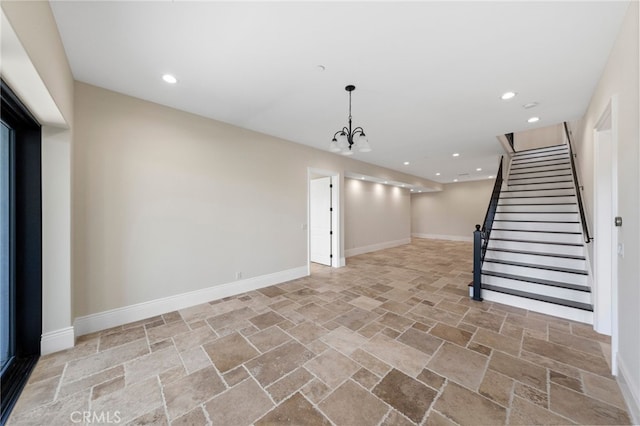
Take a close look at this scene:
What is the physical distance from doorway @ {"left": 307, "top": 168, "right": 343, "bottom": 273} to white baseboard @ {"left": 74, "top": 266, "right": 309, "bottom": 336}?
1779mm

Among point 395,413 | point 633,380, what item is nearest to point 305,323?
point 395,413

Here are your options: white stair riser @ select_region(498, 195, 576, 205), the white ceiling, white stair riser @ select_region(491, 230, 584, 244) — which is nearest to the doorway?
the white ceiling

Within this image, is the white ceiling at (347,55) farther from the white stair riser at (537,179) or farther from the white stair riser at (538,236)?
the white stair riser at (537,179)

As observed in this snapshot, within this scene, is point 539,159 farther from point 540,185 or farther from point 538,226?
point 538,226

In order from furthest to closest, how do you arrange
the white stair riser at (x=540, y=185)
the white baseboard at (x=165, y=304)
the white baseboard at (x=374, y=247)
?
1. the white baseboard at (x=374, y=247)
2. the white stair riser at (x=540, y=185)
3. the white baseboard at (x=165, y=304)

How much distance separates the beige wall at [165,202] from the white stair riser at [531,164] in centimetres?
654

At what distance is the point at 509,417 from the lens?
1.58m

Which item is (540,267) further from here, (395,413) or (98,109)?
(98,109)

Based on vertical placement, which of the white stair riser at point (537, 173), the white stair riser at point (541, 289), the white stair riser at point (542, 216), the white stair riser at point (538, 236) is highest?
the white stair riser at point (537, 173)

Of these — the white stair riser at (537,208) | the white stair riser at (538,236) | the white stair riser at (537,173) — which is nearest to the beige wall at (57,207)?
the white stair riser at (538,236)

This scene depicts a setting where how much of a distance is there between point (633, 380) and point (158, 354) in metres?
3.86

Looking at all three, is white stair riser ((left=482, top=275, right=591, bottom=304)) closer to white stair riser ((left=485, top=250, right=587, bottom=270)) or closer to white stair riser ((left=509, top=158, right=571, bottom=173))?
white stair riser ((left=485, top=250, right=587, bottom=270))

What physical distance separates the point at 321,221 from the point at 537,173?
19.0 feet

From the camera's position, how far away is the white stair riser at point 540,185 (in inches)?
207
